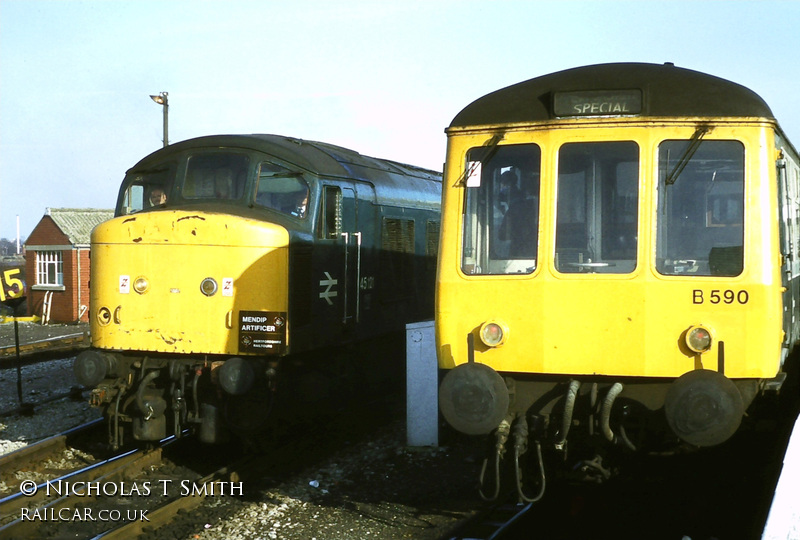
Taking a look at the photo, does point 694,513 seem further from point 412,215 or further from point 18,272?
point 18,272

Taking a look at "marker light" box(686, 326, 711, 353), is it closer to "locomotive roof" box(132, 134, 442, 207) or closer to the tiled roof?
"locomotive roof" box(132, 134, 442, 207)

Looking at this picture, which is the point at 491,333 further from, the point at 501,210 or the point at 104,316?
the point at 104,316

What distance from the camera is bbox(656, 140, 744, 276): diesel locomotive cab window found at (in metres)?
5.79

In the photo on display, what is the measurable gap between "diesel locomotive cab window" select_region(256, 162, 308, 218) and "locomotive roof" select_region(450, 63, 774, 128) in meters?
3.08

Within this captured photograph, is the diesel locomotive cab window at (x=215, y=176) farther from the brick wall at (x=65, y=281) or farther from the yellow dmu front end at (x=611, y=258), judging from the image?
the brick wall at (x=65, y=281)

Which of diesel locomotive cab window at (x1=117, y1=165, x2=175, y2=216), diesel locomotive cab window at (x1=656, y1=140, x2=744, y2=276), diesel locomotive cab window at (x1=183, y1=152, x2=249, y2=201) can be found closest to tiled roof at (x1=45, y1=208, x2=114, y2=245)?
diesel locomotive cab window at (x1=117, y1=165, x2=175, y2=216)

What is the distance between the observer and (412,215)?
39.5ft

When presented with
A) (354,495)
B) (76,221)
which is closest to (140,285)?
(354,495)

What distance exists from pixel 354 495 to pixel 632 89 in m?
4.33

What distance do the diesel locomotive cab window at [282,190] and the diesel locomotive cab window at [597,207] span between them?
374 centimetres

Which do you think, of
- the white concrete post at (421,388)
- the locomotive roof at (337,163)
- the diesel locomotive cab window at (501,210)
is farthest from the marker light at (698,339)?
the locomotive roof at (337,163)

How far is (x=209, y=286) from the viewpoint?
866cm

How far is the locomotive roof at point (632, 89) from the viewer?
5.87m

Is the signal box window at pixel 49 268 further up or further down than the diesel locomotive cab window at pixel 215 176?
further down
